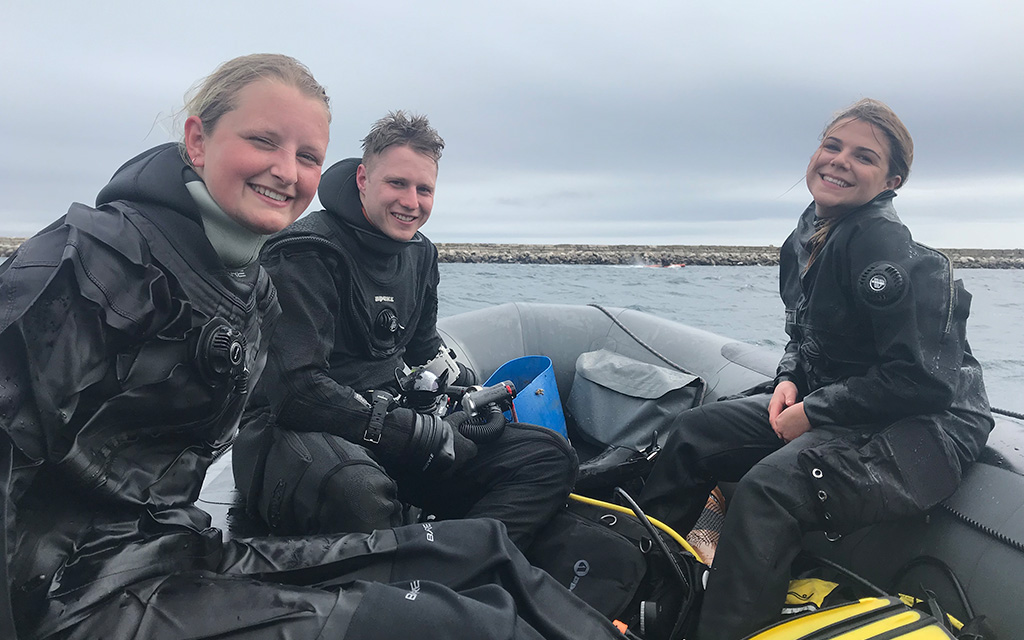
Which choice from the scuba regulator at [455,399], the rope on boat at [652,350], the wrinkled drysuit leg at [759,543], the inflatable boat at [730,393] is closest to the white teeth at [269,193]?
the scuba regulator at [455,399]

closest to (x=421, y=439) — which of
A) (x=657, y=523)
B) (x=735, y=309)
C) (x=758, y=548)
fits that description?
(x=657, y=523)

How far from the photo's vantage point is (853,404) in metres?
1.99

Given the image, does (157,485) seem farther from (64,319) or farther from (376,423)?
(376,423)

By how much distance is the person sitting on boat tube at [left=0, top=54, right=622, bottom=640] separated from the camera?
3.35 feet

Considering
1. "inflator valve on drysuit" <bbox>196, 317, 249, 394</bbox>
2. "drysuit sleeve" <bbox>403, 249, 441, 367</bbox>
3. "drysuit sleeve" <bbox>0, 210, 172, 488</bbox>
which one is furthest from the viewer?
"drysuit sleeve" <bbox>403, 249, 441, 367</bbox>

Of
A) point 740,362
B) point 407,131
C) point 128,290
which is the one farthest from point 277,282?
point 740,362

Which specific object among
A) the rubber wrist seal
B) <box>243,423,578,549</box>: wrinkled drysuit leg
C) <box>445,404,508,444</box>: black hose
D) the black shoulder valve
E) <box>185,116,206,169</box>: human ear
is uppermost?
<box>185,116,206,169</box>: human ear

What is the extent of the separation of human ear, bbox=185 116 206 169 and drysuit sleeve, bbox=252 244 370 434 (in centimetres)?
62

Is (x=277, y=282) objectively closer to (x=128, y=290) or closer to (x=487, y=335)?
(x=128, y=290)

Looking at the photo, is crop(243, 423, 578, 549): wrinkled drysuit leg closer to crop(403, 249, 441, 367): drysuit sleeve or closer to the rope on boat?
crop(403, 249, 441, 367): drysuit sleeve

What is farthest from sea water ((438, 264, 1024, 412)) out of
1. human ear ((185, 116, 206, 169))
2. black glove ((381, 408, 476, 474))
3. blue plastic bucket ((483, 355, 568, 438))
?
human ear ((185, 116, 206, 169))

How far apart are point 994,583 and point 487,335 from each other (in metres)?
2.49

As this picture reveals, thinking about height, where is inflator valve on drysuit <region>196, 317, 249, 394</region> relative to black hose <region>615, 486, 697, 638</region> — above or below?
above

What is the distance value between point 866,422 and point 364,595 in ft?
5.15
